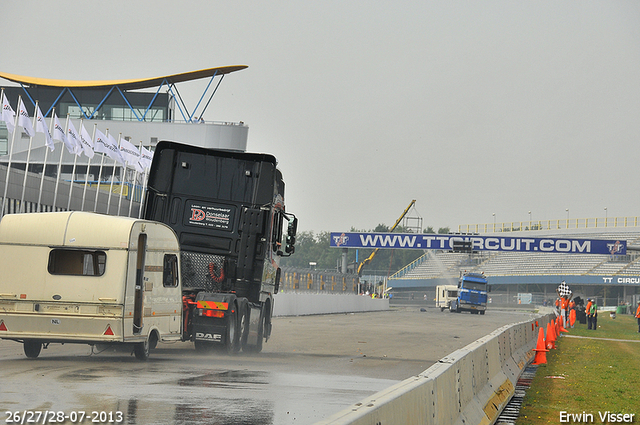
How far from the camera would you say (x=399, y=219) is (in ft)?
482

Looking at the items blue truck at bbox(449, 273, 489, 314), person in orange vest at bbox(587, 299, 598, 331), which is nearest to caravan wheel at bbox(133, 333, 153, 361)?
person in orange vest at bbox(587, 299, 598, 331)

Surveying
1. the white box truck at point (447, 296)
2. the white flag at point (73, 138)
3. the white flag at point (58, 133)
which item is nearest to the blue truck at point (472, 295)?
the white box truck at point (447, 296)

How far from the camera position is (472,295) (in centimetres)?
6938

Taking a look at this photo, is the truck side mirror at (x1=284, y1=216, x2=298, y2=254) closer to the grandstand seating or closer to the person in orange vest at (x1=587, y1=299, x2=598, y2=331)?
the person in orange vest at (x1=587, y1=299, x2=598, y2=331)

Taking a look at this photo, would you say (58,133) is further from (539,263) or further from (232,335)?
(539,263)

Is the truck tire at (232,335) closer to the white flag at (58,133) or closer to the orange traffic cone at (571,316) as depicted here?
the white flag at (58,133)

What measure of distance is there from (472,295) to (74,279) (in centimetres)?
5794

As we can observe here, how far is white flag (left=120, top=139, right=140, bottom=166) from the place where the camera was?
1912 inches

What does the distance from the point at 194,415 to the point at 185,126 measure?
260ft

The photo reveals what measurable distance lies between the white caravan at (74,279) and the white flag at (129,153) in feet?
113

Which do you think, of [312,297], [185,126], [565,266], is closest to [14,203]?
[312,297]

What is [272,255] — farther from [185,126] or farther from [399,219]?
[399,219]

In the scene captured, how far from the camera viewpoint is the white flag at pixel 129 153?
48562 millimetres

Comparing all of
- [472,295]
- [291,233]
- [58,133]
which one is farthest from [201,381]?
[472,295]
